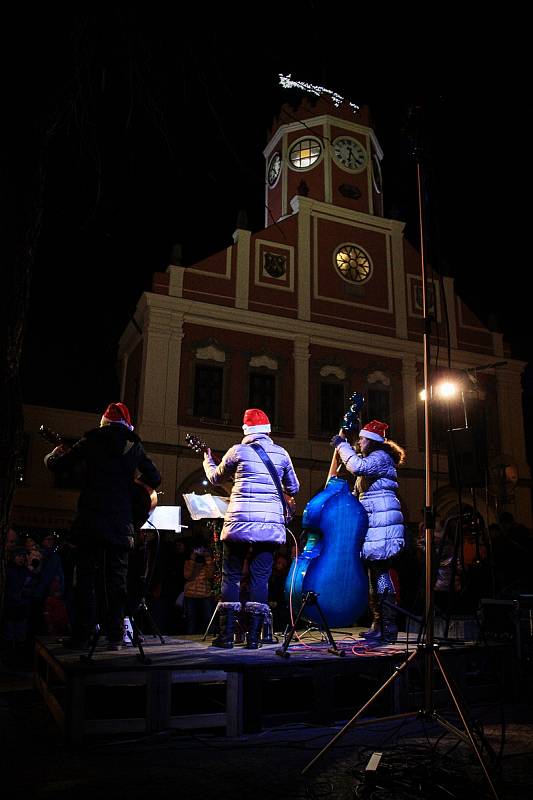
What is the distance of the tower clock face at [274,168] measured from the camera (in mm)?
25442

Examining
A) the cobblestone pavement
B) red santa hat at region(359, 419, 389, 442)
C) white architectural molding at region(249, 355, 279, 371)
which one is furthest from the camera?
white architectural molding at region(249, 355, 279, 371)

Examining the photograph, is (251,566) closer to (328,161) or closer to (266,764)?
(266,764)

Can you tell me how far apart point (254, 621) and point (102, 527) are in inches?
56.0

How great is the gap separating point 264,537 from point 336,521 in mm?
832

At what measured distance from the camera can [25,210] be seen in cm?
249

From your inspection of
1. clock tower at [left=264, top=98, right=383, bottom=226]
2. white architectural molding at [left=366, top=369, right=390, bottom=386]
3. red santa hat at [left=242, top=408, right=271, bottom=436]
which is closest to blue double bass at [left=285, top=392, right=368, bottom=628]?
red santa hat at [left=242, top=408, right=271, bottom=436]

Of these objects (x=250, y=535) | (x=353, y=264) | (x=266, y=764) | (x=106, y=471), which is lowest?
(x=266, y=764)

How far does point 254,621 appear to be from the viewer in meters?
4.70

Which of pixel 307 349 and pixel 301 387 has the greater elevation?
pixel 307 349

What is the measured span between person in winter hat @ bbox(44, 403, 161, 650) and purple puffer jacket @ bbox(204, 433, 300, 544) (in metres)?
0.80

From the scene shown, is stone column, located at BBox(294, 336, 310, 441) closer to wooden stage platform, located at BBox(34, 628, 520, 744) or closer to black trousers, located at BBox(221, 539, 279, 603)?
wooden stage platform, located at BBox(34, 628, 520, 744)

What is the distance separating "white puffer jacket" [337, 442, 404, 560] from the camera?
5.16 meters

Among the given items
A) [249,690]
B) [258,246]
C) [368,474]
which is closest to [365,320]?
[258,246]

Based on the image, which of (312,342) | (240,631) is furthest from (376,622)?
(312,342)
